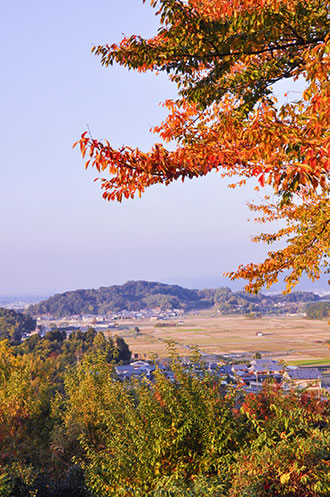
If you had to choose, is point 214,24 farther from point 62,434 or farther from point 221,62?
point 62,434

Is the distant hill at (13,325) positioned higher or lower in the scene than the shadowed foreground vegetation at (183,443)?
lower

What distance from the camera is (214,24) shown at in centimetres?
370

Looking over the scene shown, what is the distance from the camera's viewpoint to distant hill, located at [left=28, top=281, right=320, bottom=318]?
9638 centimetres

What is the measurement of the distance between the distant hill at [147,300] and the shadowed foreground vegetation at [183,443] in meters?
85.2

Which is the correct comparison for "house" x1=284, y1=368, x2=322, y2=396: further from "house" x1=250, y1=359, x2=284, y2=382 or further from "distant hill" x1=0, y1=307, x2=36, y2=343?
"distant hill" x1=0, y1=307, x2=36, y2=343

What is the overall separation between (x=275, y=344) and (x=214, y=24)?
48796 millimetres

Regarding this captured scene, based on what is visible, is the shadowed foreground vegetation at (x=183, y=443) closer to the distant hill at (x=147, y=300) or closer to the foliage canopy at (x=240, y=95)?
the foliage canopy at (x=240, y=95)

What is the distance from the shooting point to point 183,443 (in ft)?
15.5

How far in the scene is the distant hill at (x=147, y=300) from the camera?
96.4m

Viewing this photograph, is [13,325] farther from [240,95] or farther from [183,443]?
[240,95]

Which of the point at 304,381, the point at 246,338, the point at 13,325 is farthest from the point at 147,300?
the point at 304,381

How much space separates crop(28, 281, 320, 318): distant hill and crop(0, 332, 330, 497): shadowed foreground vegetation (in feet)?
280

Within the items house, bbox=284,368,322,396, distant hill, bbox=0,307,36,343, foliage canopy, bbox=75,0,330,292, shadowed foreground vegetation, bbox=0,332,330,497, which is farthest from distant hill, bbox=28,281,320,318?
foliage canopy, bbox=75,0,330,292

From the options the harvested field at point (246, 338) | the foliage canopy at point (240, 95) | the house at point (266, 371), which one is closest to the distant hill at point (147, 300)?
the harvested field at point (246, 338)
